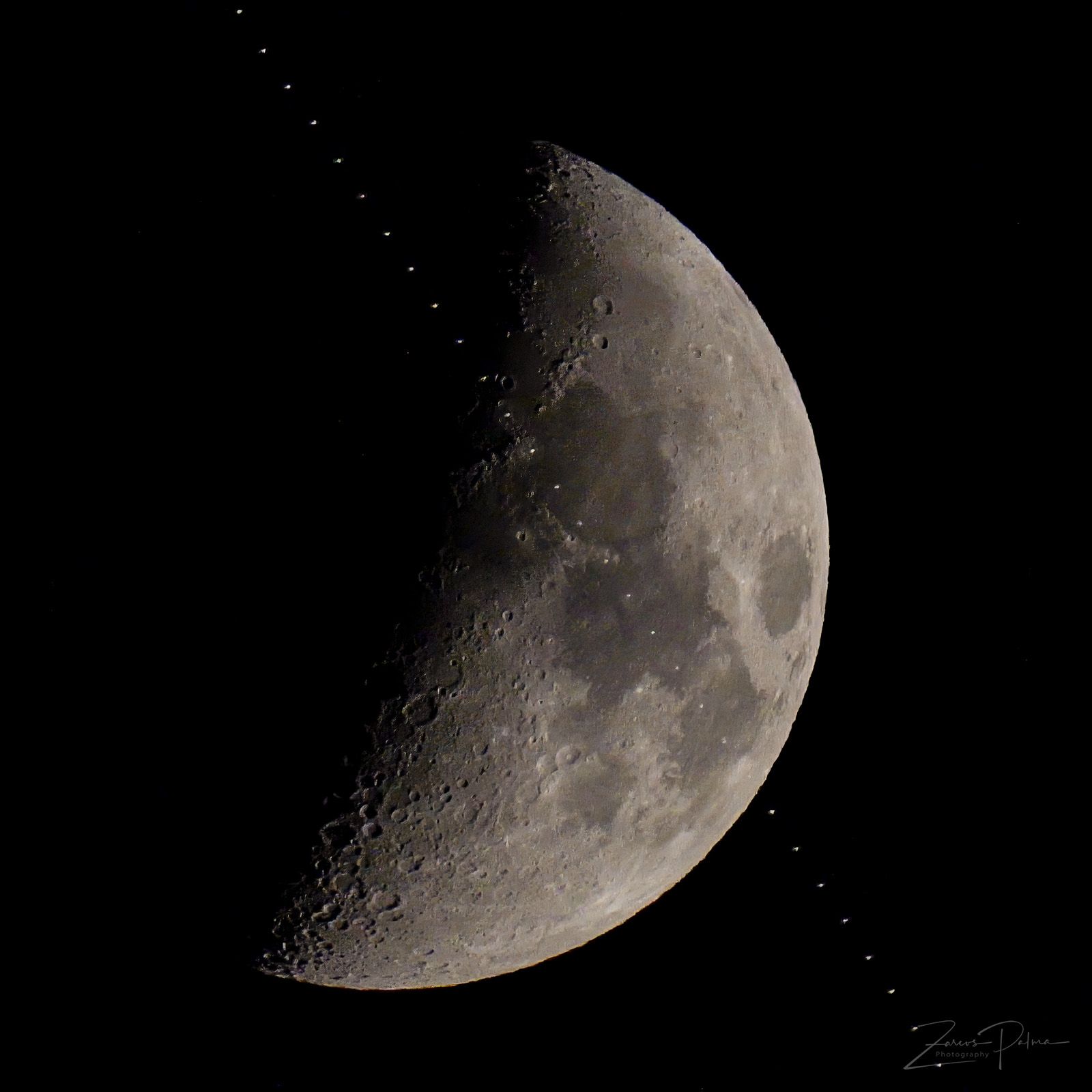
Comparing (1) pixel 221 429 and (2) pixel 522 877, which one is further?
(2) pixel 522 877

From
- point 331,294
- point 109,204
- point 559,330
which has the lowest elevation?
point 559,330

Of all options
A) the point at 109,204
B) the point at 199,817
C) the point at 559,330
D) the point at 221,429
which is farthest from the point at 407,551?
the point at 109,204

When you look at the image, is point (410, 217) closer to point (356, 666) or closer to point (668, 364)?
point (668, 364)

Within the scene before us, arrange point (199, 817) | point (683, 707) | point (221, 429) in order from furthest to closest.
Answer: point (683, 707) → point (199, 817) → point (221, 429)

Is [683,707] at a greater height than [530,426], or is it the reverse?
[530,426]

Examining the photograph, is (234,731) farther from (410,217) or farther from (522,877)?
(410,217)

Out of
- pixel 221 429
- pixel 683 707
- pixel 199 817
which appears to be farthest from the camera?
pixel 683 707

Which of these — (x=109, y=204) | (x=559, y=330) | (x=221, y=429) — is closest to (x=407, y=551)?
(x=221, y=429)
